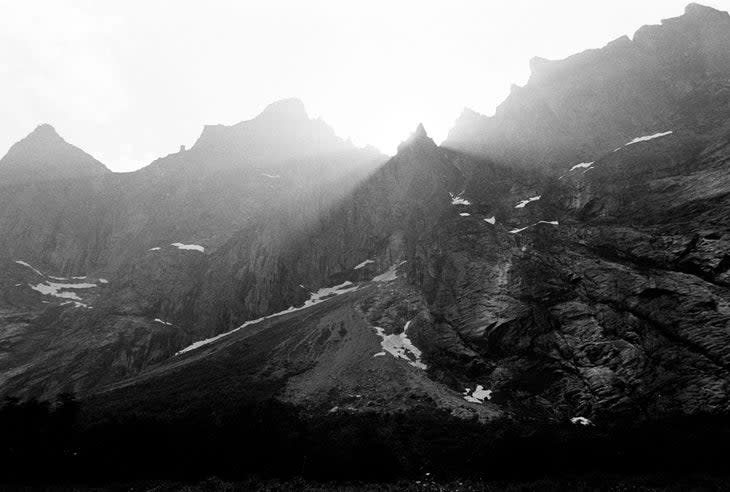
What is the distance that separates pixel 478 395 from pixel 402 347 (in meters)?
15.6

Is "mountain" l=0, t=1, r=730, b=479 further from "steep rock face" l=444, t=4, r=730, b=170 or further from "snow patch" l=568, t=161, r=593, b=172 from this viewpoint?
"snow patch" l=568, t=161, r=593, b=172

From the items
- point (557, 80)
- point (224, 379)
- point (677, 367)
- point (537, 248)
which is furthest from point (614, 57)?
point (224, 379)

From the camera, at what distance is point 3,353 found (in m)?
106

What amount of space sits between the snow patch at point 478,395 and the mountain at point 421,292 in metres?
0.27

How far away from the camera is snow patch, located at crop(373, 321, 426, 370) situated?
73688mm

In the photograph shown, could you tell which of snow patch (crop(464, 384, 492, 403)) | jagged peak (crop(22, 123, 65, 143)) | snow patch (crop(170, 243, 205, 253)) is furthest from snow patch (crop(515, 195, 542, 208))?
jagged peak (crop(22, 123, 65, 143))

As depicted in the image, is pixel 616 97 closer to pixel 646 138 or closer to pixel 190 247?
pixel 646 138

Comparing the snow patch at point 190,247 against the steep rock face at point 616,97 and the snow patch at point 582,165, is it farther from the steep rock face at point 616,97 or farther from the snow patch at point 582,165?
the snow patch at point 582,165

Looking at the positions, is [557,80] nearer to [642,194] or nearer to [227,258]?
[642,194]

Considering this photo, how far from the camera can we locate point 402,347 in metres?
77.4

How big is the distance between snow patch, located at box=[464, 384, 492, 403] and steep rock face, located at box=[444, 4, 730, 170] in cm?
6278

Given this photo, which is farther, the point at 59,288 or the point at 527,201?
the point at 59,288

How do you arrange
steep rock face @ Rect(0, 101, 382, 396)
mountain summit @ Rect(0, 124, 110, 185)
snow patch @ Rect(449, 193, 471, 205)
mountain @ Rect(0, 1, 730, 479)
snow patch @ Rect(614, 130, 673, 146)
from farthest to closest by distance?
mountain summit @ Rect(0, 124, 110, 185) → snow patch @ Rect(449, 193, 471, 205) → steep rock face @ Rect(0, 101, 382, 396) → snow patch @ Rect(614, 130, 673, 146) → mountain @ Rect(0, 1, 730, 479)

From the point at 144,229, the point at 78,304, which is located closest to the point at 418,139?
the point at 144,229
